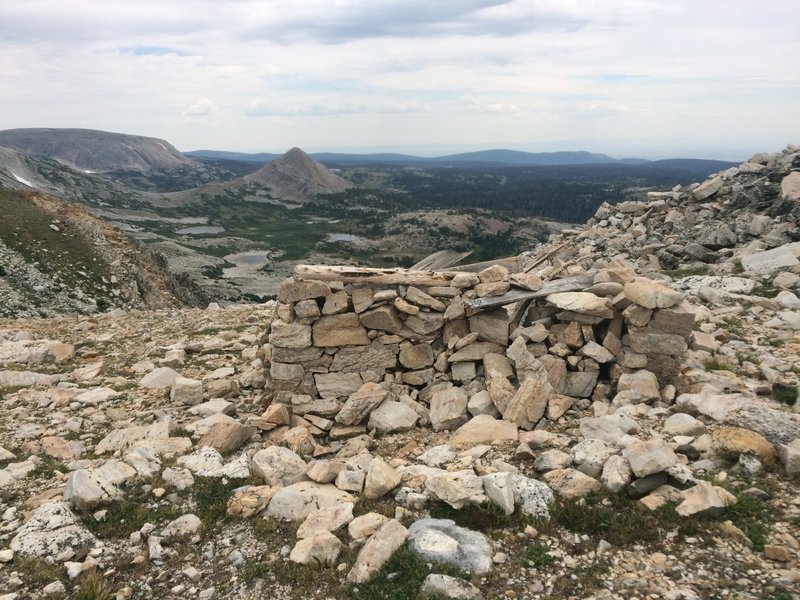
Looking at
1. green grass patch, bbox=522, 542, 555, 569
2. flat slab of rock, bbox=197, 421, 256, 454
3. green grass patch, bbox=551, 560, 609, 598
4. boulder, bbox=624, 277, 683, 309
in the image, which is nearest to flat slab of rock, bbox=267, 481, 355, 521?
green grass patch, bbox=522, 542, 555, 569

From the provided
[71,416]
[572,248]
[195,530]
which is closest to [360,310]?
[195,530]

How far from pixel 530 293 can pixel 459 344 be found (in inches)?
65.1

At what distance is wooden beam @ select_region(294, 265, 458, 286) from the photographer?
32.9ft

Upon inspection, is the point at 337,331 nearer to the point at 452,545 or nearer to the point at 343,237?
the point at 452,545

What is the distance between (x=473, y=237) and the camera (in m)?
122

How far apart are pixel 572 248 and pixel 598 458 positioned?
17.9 m

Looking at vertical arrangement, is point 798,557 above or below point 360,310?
below

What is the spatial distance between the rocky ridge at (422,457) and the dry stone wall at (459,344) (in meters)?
0.05

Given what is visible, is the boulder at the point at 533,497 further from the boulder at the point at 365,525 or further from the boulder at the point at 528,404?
the boulder at the point at 528,404

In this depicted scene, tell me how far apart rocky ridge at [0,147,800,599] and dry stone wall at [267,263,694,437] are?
1.8 inches

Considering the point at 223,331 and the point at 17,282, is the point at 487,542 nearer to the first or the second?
the point at 223,331

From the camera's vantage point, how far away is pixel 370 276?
10125 millimetres

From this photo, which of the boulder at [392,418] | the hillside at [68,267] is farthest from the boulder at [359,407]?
the hillside at [68,267]

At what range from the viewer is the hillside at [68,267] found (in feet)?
89.7
